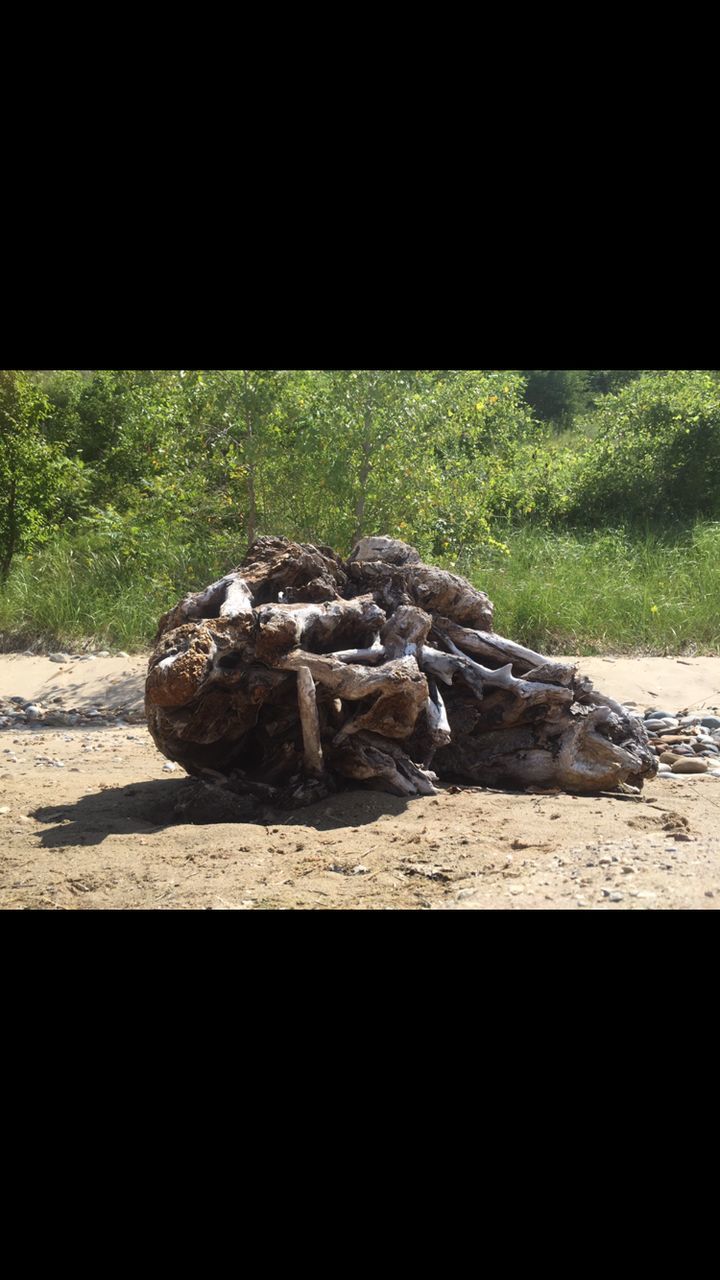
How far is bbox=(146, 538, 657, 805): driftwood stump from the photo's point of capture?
5.73 metres

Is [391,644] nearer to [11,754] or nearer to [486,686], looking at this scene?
[486,686]

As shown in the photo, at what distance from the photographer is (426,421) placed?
11.9 meters

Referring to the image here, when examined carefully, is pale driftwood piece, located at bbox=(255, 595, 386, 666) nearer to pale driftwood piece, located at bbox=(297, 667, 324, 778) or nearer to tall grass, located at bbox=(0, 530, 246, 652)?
pale driftwood piece, located at bbox=(297, 667, 324, 778)

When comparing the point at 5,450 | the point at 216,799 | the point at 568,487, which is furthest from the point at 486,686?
the point at 568,487

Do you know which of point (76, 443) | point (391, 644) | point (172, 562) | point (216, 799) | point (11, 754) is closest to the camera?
point (216, 799)

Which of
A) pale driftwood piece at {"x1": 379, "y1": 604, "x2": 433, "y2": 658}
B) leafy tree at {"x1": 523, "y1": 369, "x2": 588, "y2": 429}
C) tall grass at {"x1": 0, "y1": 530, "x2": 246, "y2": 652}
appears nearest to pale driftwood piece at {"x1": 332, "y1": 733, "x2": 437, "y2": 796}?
pale driftwood piece at {"x1": 379, "y1": 604, "x2": 433, "y2": 658}

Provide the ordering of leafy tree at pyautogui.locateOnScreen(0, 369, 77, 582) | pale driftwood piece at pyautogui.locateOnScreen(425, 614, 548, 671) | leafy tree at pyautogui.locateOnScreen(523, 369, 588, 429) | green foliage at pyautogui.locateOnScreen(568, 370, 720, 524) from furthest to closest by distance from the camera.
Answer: leafy tree at pyautogui.locateOnScreen(523, 369, 588, 429) < green foliage at pyautogui.locateOnScreen(568, 370, 720, 524) < leafy tree at pyautogui.locateOnScreen(0, 369, 77, 582) < pale driftwood piece at pyautogui.locateOnScreen(425, 614, 548, 671)

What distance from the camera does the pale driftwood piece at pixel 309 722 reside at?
572cm

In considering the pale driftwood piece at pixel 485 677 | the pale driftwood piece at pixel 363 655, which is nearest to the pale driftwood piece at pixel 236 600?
the pale driftwood piece at pixel 363 655

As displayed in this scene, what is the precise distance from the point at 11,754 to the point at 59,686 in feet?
8.15

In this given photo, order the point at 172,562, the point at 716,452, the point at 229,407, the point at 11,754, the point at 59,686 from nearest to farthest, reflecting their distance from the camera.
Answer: the point at 11,754 → the point at 59,686 → the point at 229,407 → the point at 172,562 → the point at 716,452

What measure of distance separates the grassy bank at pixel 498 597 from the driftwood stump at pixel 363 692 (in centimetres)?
472

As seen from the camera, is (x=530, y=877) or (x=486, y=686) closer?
(x=530, y=877)

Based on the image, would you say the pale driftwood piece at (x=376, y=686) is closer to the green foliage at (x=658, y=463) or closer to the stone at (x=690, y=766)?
the stone at (x=690, y=766)
